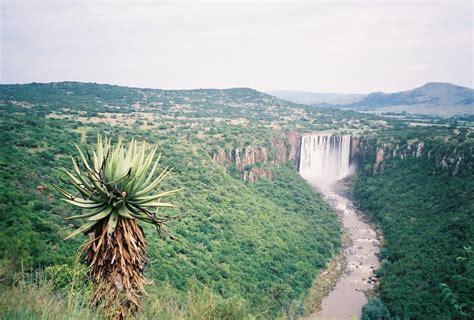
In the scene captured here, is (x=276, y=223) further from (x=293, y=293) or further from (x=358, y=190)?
(x=358, y=190)

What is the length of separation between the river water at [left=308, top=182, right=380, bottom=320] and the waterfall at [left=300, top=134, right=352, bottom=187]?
11.4m

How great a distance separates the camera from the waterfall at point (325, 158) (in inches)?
2474

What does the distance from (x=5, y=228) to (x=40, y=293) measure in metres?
Result: 11.8

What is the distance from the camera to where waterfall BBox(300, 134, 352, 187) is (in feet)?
206

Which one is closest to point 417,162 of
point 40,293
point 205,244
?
point 205,244

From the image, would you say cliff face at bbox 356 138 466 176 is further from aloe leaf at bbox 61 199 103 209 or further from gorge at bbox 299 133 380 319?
aloe leaf at bbox 61 199 103 209

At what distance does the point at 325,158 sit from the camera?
63.9m

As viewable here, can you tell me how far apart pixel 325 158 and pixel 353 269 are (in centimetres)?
3172

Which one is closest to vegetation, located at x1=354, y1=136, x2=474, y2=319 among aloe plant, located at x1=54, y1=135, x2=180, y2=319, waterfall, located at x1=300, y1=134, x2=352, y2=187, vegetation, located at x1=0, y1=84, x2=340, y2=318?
vegetation, located at x1=0, y1=84, x2=340, y2=318

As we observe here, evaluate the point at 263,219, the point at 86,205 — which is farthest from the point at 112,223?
the point at 263,219

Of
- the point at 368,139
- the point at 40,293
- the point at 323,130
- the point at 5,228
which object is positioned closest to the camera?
the point at 40,293

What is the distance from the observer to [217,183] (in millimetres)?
37344

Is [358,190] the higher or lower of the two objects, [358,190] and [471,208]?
the lower

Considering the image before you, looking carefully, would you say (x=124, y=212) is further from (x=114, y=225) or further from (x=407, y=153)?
(x=407, y=153)
